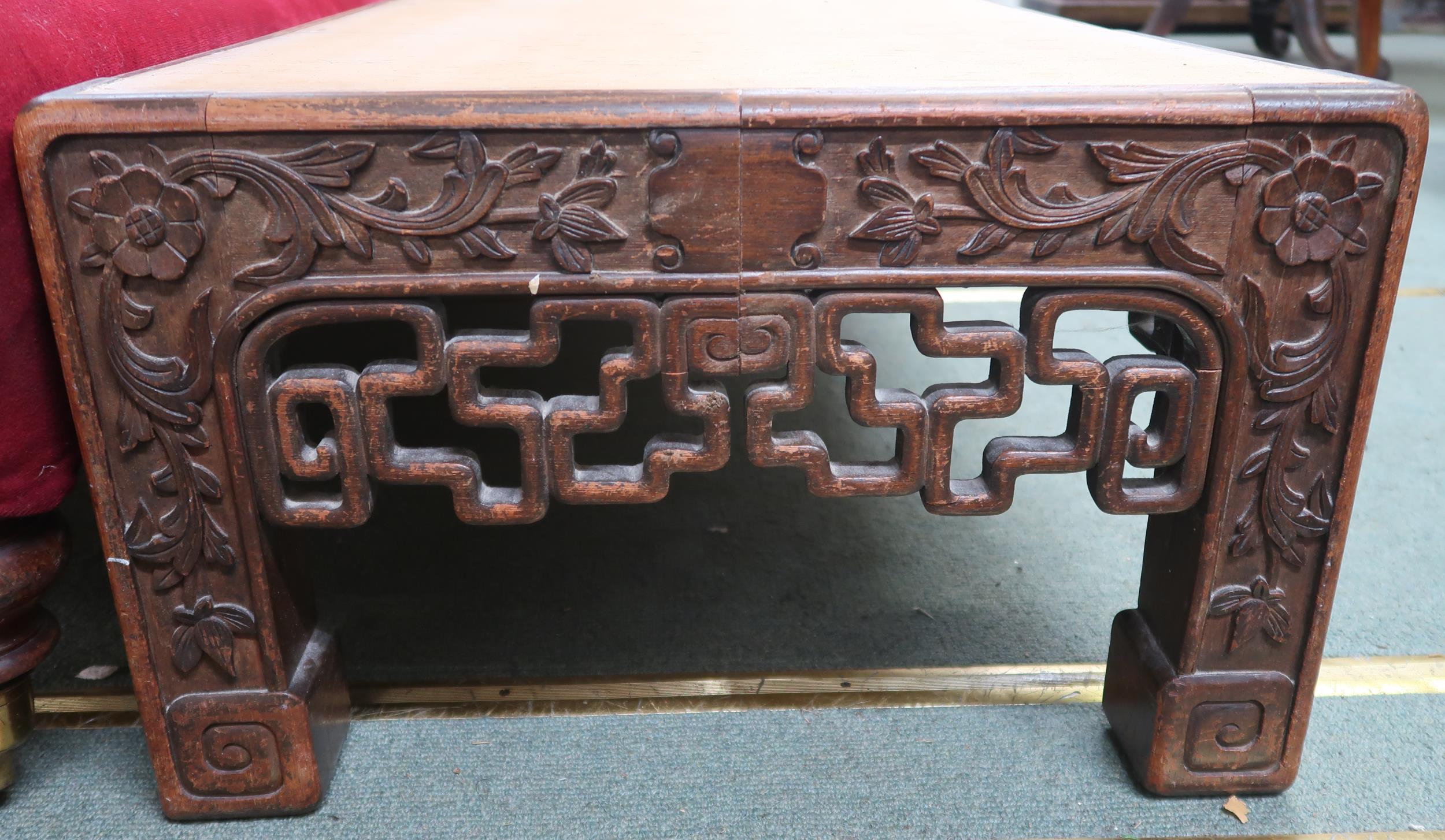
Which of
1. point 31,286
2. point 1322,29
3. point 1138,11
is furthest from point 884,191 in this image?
point 1138,11

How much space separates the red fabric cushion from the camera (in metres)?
0.66

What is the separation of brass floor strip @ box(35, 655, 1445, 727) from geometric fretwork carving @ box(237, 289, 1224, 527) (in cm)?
27

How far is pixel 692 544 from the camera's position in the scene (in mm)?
1206

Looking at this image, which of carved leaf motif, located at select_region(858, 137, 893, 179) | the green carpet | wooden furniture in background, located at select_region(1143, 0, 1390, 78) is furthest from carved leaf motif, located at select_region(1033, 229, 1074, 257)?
wooden furniture in background, located at select_region(1143, 0, 1390, 78)

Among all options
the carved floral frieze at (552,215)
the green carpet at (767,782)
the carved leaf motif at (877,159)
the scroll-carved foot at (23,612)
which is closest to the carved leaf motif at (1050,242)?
the carved floral frieze at (552,215)

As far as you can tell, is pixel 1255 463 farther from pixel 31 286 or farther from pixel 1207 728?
pixel 31 286

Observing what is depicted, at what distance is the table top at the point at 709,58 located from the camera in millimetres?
669

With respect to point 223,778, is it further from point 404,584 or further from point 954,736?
point 954,736

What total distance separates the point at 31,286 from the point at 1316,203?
0.84m

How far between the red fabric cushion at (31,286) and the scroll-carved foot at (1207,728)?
839 mm

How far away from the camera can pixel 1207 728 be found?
83 cm

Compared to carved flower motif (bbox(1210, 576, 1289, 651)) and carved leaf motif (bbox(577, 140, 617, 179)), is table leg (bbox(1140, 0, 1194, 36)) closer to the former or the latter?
carved flower motif (bbox(1210, 576, 1289, 651))

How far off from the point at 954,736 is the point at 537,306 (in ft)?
1.75

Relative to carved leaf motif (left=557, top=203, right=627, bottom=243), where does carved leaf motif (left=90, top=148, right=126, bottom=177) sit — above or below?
above
